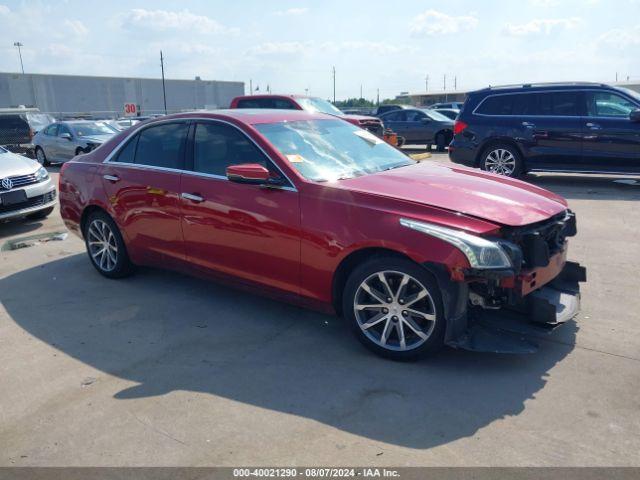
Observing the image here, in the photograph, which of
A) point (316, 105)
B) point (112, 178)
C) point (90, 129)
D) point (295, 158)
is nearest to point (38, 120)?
point (90, 129)

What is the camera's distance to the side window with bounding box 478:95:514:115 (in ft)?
35.1

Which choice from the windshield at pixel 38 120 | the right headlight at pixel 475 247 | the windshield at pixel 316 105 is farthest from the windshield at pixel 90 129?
the right headlight at pixel 475 247

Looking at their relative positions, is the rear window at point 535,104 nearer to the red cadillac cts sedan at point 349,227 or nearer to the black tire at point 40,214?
the red cadillac cts sedan at point 349,227

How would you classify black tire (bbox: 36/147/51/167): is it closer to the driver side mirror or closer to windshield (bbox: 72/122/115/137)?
windshield (bbox: 72/122/115/137)

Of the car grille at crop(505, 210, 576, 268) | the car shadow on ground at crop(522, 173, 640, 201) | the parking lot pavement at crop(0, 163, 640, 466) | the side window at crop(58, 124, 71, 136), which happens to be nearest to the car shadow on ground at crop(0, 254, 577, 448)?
the parking lot pavement at crop(0, 163, 640, 466)

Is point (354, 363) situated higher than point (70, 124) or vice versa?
point (70, 124)

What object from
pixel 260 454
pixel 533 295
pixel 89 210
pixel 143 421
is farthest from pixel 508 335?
pixel 89 210

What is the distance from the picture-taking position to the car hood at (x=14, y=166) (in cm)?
806

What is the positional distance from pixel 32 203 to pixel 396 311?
22.2ft

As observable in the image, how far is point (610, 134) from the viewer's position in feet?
32.0

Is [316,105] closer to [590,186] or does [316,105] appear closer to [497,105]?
[497,105]

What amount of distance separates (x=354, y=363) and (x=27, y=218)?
24.5 ft

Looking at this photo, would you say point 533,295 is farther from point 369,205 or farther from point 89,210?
point 89,210

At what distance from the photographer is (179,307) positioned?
500 centimetres
